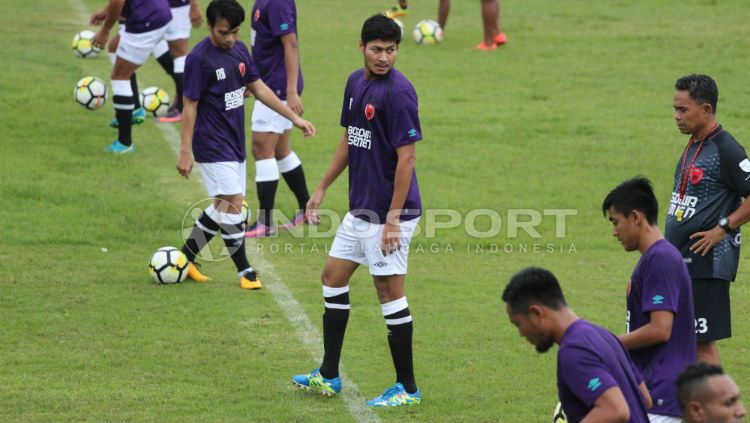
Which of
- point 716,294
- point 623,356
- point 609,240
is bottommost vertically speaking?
point 609,240

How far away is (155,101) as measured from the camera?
52.0 ft

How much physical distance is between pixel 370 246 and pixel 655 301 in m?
2.52

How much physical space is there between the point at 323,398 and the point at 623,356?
342 cm

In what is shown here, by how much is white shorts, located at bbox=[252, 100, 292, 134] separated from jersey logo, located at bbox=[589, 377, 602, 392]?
7483 mm

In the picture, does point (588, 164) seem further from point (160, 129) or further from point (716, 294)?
point (716, 294)

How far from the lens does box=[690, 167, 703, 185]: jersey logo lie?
7348 mm

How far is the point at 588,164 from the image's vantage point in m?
15.0

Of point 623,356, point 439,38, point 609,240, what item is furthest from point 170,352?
point 439,38

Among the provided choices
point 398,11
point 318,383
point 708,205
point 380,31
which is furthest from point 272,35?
point 398,11

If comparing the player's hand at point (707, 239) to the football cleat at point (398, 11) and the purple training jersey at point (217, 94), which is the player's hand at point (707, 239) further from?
the football cleat at point (398, 11)

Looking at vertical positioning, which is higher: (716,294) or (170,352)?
(716,294)

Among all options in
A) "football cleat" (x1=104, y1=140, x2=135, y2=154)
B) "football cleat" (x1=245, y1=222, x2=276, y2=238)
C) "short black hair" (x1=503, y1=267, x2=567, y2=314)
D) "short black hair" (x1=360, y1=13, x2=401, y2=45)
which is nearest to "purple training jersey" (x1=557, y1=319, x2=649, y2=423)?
"short black hair" (x1=503, y1=267, x2=567, y2=314)

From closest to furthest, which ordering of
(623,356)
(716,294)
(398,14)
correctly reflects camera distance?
1. (623,356)
2. (716,294)
3. (398,14)

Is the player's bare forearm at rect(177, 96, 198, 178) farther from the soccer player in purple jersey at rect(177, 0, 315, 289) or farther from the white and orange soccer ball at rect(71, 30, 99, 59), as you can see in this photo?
the white and orange soccer ball at rect(71, 30, 99, 59)
